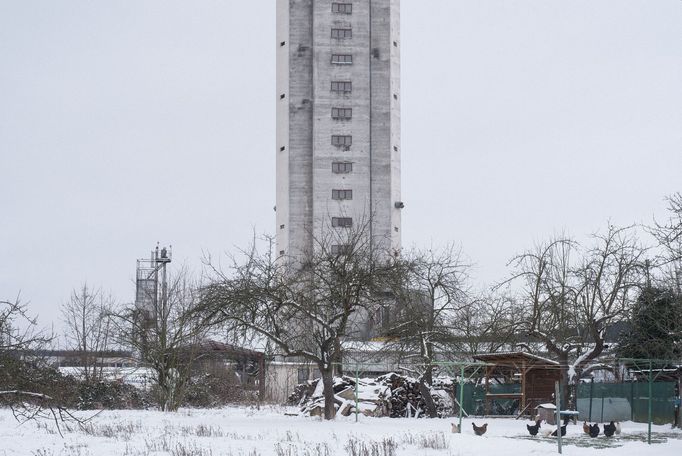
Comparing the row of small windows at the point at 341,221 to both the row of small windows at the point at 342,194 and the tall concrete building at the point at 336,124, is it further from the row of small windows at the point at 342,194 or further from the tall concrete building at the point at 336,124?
the row of small windows at the point at 342,194

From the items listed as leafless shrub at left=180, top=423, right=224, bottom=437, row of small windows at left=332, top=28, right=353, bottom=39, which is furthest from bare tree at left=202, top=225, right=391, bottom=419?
row of small windows at left=332, top=28, right=353, bottom=39

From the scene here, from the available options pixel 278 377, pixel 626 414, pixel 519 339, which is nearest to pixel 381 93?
pixel 278 377

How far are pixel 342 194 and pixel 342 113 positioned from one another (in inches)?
303

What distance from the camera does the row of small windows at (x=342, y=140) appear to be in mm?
93188

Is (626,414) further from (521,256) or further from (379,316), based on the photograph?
(379,316)

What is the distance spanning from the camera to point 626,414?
39.7 meters

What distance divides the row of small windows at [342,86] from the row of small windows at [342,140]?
Answer: 14.6ft

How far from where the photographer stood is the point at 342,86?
93.6 metres

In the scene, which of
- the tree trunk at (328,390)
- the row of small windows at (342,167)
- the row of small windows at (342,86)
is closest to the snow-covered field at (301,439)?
the tree trunk at (328,390)

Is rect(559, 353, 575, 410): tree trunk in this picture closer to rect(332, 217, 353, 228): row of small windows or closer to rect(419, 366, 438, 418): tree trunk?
rect(419, 366, 438, 418): tree trunk

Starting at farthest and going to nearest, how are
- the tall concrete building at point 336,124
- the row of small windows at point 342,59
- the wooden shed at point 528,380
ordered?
1. the row of small windows at point 342,59
2. the tall concrete building at point 336,124
3. the wooden shed at point 528,380

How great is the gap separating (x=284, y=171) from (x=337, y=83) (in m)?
9.80

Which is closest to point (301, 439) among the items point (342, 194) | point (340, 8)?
point (342, 194)

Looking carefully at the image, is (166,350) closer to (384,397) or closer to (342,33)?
(384,397)
